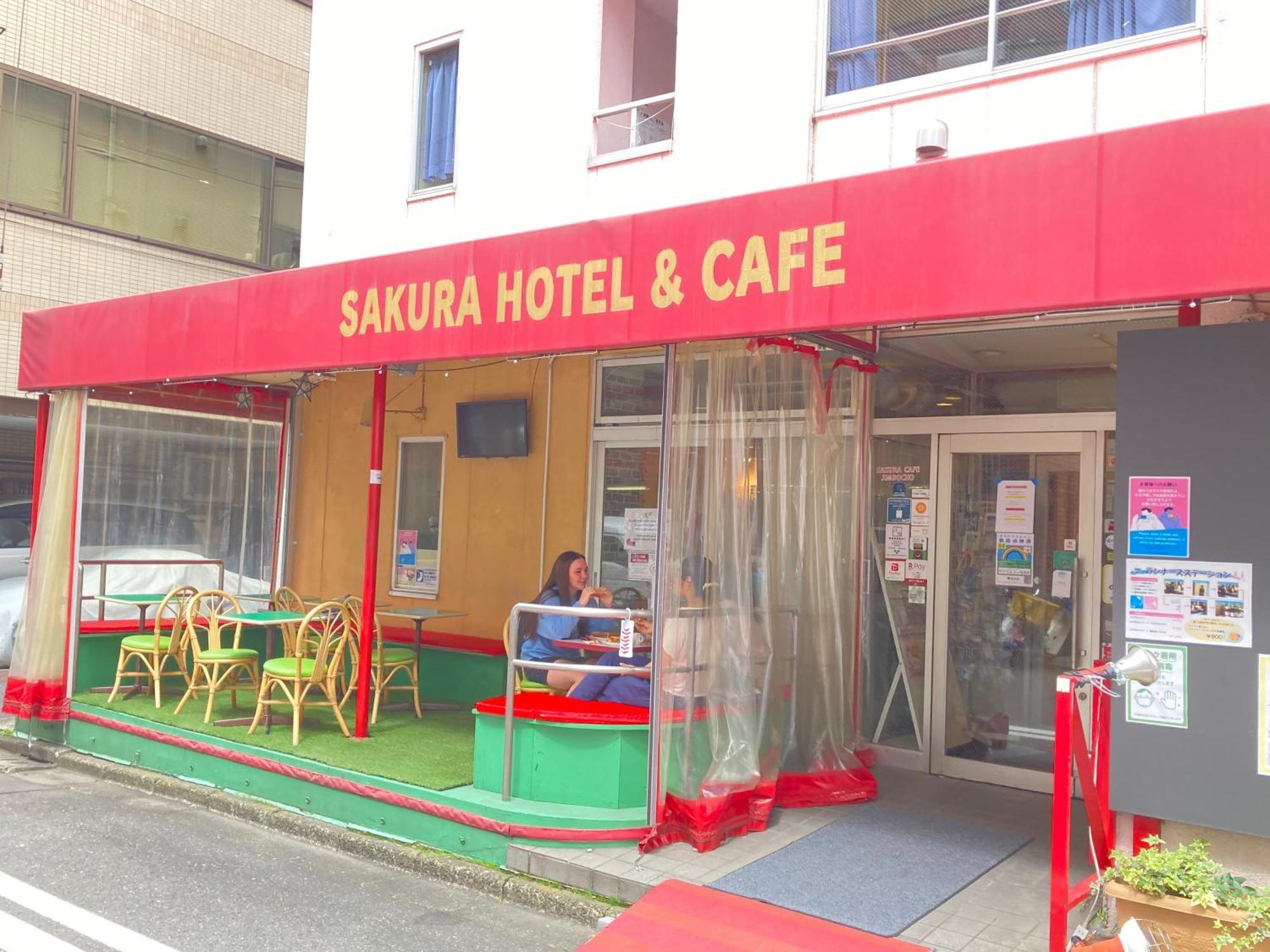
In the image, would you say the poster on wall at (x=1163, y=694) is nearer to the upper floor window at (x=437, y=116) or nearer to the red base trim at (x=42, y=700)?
the upper floor window at (x=437, y=116)

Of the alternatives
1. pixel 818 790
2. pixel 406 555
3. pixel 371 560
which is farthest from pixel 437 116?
pixel 818 790

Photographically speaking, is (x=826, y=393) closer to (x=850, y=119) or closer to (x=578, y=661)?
(x=850, y=119)

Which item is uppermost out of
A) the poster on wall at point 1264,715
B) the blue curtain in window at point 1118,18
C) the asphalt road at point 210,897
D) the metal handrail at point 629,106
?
the metal handrail at point 629,106

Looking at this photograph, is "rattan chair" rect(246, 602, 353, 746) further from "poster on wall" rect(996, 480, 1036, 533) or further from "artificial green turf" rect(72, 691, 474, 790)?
"poster on wall" rect(996, 480, 1036, 533)

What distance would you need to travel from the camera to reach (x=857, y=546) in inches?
270

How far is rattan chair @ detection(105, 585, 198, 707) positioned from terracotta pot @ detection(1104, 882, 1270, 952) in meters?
6.60

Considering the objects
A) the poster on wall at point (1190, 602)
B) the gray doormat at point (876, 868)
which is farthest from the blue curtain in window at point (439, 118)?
the poster on wall at point (1190, 602)

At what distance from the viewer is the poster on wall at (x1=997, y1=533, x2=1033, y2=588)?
6766 millimetres

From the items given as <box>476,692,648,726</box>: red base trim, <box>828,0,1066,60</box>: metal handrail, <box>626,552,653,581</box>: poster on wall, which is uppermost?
<box>828,0,1066,60</box>: metal handrail

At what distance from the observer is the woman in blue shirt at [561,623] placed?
6.71 m

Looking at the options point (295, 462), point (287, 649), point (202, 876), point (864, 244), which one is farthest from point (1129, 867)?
point (295, 462)

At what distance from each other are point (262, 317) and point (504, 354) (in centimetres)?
219

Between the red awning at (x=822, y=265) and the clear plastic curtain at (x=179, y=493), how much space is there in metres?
1.95

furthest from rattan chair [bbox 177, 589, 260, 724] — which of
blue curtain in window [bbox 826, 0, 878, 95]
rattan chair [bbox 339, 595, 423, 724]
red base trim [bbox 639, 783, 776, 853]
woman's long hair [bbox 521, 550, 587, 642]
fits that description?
blue curtain in window [bbox 826, 0, 878, 95]
